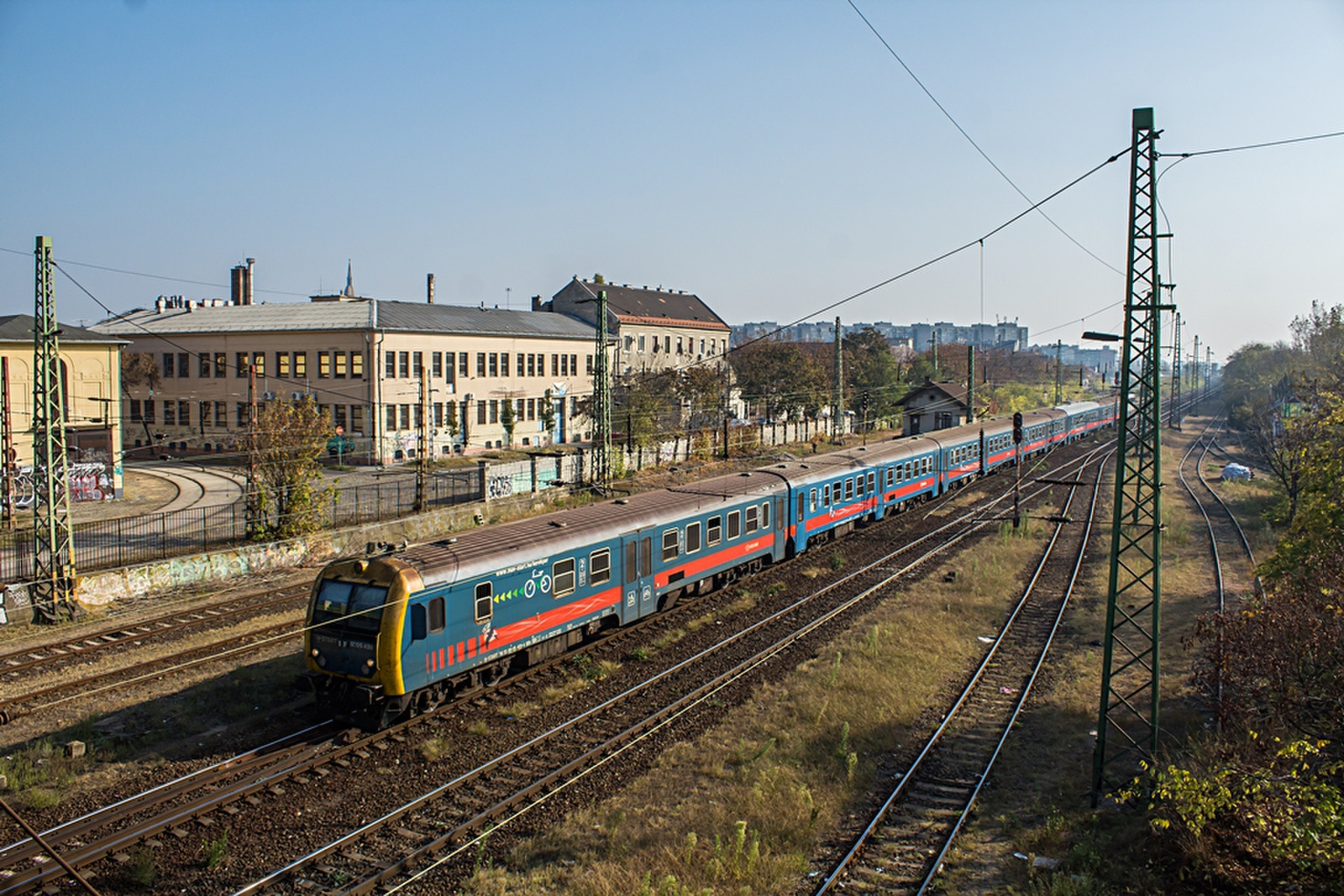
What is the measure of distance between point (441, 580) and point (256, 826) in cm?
425

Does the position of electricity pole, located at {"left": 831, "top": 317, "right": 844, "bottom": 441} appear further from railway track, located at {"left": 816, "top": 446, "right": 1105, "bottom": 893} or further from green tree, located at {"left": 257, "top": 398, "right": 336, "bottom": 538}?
railway track, located at {"left": 816, "top": 446, "right": 1105, "bottom": 893}

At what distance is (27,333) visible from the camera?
35000 mm

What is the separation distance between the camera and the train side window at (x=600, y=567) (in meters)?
17.4

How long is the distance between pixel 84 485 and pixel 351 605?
2851 centimetres

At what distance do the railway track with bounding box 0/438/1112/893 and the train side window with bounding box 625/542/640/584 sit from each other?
409cm

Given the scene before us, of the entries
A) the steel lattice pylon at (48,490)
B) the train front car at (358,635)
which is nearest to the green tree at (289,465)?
the steel lattice pylon at (48,490)

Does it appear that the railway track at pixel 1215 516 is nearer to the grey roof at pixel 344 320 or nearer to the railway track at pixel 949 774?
the railway track at pixel 949 774

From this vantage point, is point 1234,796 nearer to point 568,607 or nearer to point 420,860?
point 420,860

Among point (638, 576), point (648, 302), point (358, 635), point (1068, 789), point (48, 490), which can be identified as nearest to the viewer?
point (1068, 789)

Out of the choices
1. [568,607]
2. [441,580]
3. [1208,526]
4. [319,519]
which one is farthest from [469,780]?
[1208,526]

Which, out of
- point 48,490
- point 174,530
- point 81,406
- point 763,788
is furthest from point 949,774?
point 81,406

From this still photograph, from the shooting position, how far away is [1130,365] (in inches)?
480

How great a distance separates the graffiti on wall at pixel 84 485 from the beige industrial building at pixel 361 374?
9164 millimetres

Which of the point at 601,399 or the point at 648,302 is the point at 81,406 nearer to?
the point at 601,399
